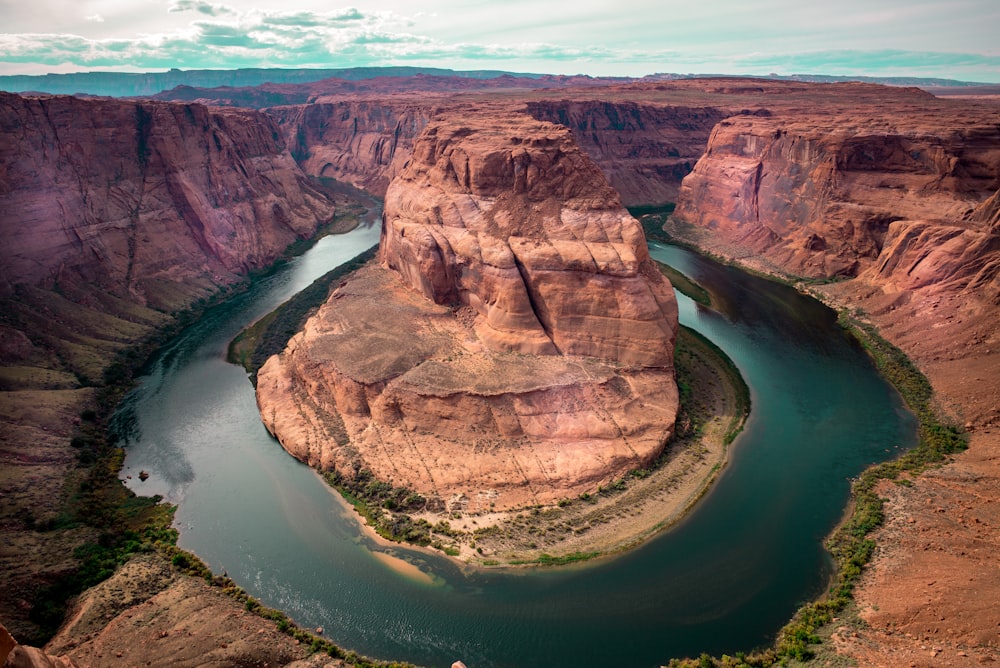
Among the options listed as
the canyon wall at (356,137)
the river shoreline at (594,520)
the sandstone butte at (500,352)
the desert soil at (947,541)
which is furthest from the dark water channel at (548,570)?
the canyon wall at (356,137)

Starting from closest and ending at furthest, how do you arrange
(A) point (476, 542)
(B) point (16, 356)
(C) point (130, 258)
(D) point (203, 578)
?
(D) point (203, 578), (A) point (476, 542), (B) point (16, 356), (C) point (130, 258)

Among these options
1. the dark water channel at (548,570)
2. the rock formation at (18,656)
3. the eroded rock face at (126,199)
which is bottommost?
the dark water channel at (548,570)

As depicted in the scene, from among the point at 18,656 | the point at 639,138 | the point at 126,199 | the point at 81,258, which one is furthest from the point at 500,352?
the point at 639,138

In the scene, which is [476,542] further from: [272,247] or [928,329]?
[272,247]

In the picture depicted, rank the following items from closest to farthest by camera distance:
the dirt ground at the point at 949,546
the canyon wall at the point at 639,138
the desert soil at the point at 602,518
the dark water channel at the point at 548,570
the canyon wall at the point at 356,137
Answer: the dirt ground at the point at 949,546, the dark water channel at the point at 548,570, the desert soil at the point at 602,518, the canyon wall at the point at 639,138, the canyon wall at the point at 356,137

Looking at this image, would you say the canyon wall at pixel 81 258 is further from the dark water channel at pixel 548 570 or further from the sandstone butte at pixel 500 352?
the sandstone butte at pixel 500 352

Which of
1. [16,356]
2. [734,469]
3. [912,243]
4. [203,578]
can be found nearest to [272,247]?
[16,356]

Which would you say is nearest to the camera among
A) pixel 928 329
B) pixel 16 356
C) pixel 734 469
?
pixel 734 469
